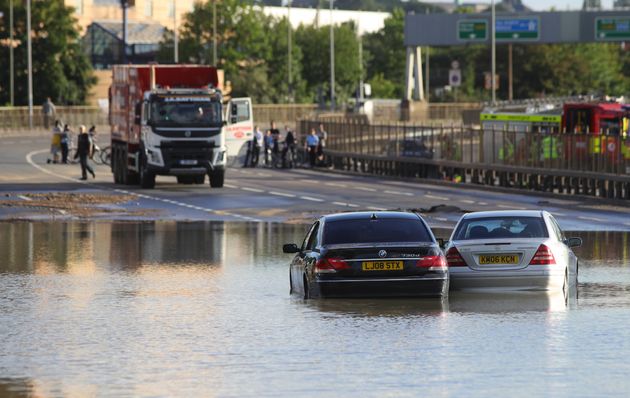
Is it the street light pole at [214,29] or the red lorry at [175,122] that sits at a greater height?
the street light pole at [214,29]

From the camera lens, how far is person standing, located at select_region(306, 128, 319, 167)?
65688 millimetres

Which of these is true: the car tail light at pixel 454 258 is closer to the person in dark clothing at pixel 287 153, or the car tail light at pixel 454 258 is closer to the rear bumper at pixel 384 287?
the rear bumper at pixel 384 287

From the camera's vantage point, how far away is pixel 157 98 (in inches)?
1843

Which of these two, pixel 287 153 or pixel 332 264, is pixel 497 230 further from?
pixel 287 153

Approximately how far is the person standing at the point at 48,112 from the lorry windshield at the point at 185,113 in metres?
49.8

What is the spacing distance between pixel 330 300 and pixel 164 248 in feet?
32.0

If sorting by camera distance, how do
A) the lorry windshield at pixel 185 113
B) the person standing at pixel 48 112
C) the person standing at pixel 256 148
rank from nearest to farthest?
the lorry windshield at pixel 185 113
the person standing at pixel 256 148
the person standing at pixel 48 112

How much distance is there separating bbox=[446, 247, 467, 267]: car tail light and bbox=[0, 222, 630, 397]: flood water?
0.43 meters

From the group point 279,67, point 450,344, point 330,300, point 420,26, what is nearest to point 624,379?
point 450,344

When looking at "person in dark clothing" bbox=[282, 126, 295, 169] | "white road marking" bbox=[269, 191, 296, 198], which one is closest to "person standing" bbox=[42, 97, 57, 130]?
"person in dark clothing" bbox=[282, 126, 295, 169]

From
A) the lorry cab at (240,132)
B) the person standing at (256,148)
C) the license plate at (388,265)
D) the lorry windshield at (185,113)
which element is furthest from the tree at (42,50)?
the license plate at (388,265)

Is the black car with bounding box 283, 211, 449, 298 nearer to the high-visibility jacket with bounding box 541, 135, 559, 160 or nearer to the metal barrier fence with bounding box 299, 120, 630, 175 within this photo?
the metal barrier fence with bounding box 299, 120, 630, 175

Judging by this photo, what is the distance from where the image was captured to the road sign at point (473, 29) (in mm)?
103812

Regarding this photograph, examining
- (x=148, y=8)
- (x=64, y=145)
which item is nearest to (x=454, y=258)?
(x=64, y=145)
